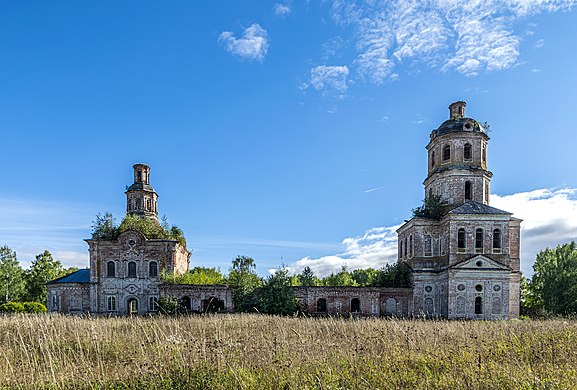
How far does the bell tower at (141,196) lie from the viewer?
120 ft

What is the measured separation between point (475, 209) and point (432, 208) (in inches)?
143

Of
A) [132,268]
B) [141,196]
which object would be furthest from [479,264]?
[141,196]

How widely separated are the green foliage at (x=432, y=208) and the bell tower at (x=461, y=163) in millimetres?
392

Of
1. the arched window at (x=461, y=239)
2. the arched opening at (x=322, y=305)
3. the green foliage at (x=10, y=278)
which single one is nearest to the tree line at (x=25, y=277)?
the green foliage at (x=10, y=278)

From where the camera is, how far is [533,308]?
36.1 metres

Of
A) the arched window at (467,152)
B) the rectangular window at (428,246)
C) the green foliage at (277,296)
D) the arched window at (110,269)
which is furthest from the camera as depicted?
the arched window at (467,152)

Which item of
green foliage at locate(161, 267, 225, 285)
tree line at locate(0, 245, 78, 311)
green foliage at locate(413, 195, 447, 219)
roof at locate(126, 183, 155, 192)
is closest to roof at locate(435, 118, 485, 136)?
green foliage at locate(413, 195, 447, 219)

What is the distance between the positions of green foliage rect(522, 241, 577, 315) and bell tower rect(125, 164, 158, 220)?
3312cm

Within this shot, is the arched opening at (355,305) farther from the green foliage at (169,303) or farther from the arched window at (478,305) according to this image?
the green foliage at (169,303)

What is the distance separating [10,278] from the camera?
43312mm

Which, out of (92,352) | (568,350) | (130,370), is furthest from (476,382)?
(92,352)

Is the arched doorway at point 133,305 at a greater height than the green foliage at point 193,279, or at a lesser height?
lesser

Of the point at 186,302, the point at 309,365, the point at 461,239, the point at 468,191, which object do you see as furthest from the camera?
the point at 468,191

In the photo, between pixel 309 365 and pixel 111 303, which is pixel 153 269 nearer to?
pixel 111 303
